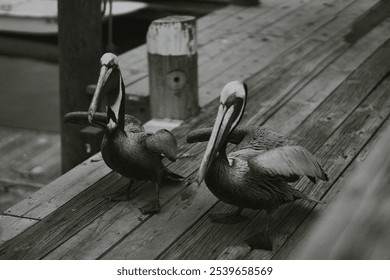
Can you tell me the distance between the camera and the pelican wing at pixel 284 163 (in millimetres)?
3066

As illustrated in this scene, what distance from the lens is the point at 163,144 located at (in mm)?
3410

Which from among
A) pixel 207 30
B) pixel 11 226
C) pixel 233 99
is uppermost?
pixel 233 99

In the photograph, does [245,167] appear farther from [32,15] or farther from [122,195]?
[32,15]

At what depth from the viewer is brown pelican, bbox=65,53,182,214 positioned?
3.42 metres

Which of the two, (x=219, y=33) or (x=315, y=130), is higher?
(x=315, y=130)

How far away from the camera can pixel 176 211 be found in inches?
138

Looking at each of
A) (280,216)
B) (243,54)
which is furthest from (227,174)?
(243,54)

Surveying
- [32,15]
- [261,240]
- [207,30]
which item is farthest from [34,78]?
[261,240]

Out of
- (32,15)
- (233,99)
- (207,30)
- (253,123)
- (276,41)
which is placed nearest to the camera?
(233,99)

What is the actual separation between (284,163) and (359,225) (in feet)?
4.54

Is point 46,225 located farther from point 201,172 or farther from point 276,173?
point 276,173

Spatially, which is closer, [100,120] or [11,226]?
[11,226]

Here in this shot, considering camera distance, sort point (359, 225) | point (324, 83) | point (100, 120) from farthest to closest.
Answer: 1. point (324, 83)
2. point (100, 120)
3. point (359, 225)

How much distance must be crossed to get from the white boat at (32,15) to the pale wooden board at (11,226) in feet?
24.1
